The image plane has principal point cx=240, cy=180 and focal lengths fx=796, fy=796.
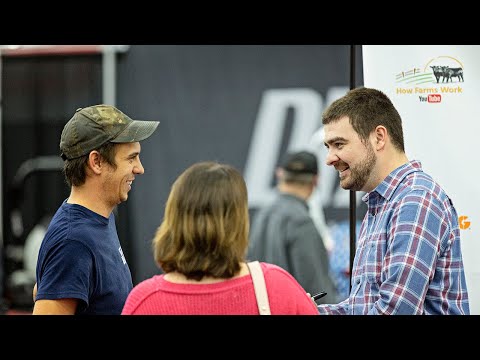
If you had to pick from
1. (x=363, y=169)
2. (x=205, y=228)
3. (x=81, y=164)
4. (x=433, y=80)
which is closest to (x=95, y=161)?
(x=81, y=164)

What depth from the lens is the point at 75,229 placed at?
8.31 feet

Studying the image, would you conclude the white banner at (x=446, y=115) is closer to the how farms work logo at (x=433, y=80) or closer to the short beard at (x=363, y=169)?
the how farms work logo at (x=433, y=80)

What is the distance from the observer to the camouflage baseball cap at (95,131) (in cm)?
268

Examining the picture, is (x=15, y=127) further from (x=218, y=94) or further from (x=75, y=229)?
(x=75, y=229)

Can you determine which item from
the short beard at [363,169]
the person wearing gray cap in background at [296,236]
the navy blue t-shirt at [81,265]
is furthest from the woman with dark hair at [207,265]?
the person wearing gray cap in background at [296,236]

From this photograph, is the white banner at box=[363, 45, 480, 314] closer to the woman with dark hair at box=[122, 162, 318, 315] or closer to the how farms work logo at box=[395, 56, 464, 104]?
the how farms work logo at box=[395, 56, 464, 104]

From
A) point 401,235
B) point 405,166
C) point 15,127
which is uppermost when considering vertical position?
point 15,127

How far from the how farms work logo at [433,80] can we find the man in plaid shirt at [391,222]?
0.73m

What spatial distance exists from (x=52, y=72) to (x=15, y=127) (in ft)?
1.80

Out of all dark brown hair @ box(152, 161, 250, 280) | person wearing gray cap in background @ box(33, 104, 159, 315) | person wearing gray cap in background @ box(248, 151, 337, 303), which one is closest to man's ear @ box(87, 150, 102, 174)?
person wearing gray cap in background @ box(33, 104, 159, 315)

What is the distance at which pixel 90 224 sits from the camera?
260 cm

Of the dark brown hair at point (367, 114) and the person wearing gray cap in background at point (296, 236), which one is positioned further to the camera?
the person wearing gray cap in background at point (296, 236)

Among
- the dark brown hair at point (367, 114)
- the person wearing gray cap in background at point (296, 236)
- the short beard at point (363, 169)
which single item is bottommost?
the person wearing gray cap in background at point (296, 236)
